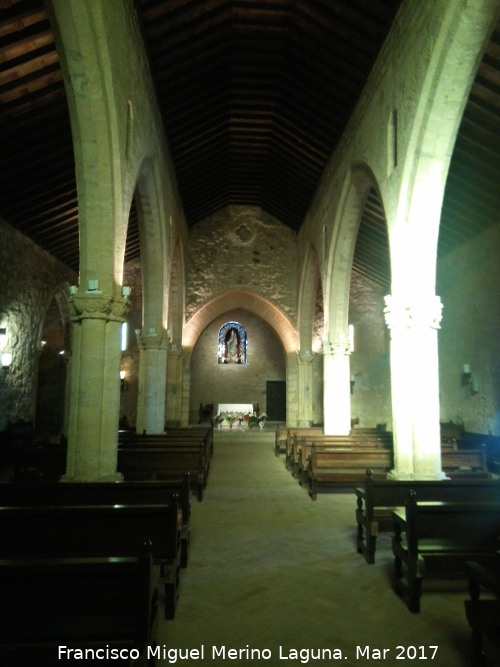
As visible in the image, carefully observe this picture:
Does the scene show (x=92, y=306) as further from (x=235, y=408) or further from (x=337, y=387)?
(x=235, y=408)

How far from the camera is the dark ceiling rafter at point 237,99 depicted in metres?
8.44

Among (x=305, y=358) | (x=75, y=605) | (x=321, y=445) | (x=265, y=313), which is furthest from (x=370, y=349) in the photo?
(x=75, y=605)

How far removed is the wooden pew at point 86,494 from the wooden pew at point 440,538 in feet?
7.60

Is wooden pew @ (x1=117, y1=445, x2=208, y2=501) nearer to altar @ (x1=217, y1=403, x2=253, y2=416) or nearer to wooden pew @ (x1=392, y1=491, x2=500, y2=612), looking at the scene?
wooden pew @ (x1=392, y1=491, x2=500, y2=612)

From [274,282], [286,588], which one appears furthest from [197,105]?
[286,588]

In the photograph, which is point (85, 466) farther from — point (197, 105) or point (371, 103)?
point (197, 105)

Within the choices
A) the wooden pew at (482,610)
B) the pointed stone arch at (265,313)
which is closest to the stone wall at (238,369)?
the pointed stone arch at (265,313)

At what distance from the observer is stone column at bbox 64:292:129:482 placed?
6.76 metres

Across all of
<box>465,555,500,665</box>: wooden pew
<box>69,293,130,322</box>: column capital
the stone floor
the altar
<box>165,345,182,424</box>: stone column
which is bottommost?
the stone floor

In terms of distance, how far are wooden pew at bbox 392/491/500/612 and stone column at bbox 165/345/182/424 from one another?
14.2 metres

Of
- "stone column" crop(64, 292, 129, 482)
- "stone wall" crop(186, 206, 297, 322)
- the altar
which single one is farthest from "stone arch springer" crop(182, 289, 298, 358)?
"stone column" crop(64, 292, 129, 482)

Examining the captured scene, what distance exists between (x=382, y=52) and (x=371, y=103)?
1002 millimetres

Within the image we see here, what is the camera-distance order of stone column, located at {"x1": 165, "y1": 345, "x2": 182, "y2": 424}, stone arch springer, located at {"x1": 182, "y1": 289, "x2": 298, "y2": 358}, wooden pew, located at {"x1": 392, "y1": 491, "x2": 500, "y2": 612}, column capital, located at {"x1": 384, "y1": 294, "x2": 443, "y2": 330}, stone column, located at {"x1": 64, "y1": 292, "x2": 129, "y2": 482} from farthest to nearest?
stone arch springer, located at {"x1": 182, "y1": 289, "x2": 298, "y2": 358} → stone column, located at {"x1": 165, "y1": 345, "x2": 182, "y2": 424} → column capital, located at {"x1": 384, "y1": 294, "x2": 443, "y2": 330} → stone column, located at {"x1": 64, "y1": 292, "x2": 129, "y2": 482} → wooden pew, located at {"x1": 392, "y1": 491, "x2": 500, "y2": 612}

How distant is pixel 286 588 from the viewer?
457cm
